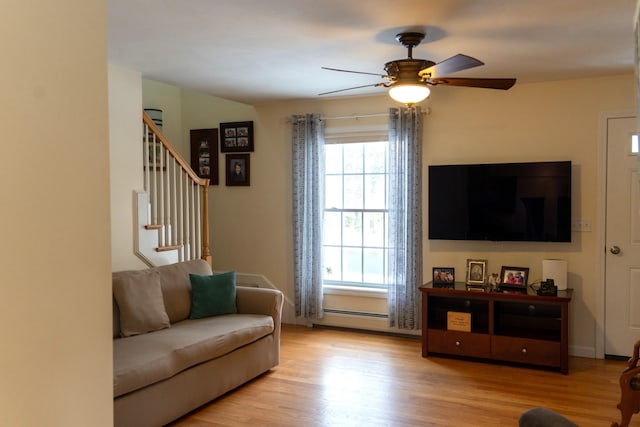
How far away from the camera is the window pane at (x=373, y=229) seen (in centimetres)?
565

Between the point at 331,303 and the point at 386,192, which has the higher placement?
the point at 386,192

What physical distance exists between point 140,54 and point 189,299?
198cm

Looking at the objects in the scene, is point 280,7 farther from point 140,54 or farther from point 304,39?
point 140,54

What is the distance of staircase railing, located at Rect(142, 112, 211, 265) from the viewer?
4586 millimetres

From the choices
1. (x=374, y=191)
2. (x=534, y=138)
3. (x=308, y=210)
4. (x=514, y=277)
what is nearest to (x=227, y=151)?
(x=308, y=210)

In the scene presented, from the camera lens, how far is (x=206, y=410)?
3.58 metres

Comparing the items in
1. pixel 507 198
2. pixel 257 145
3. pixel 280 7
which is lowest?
pixel 507 198

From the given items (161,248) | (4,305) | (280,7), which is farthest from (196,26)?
(4,305)

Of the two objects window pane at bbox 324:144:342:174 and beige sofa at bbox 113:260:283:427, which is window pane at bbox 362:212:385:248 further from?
beige sofa at bbox 113:260:283:427

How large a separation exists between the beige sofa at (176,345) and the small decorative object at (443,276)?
61.3 inches

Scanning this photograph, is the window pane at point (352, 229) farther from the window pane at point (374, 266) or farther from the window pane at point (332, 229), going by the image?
the window pane at point (374, 266)

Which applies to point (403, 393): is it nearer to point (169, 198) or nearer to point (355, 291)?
point (355, 291)

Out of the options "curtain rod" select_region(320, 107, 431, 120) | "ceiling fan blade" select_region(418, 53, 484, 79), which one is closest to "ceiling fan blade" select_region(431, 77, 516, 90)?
"ceiling fan blade" select_region(418, 53, 484, 79)

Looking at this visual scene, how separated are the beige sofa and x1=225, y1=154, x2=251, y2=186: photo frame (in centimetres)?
178
